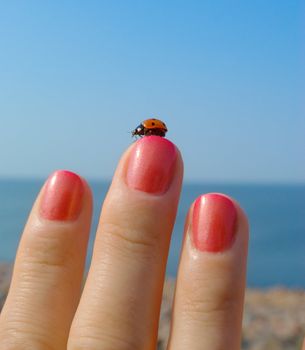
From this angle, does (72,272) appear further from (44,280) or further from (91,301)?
(91,301)

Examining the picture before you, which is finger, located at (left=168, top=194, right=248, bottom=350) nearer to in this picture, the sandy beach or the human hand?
the human hand

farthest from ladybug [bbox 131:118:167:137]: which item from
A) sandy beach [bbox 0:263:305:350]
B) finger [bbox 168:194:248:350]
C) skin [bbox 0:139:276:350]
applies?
sandy beach [bbox 0:263:305:350]

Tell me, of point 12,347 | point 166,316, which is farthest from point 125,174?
point 166,316

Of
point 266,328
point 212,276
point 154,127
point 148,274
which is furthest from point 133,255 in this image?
point 266,328

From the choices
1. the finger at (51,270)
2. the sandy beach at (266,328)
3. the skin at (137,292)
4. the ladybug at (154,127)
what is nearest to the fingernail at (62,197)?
the finger at (51,270)

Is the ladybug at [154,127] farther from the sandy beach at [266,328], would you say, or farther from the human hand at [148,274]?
the sandy beach at [266,328]

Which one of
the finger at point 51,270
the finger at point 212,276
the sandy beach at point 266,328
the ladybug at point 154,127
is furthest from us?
the sandy beach at point 266,328

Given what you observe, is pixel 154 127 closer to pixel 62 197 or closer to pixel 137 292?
pixel 62 197
